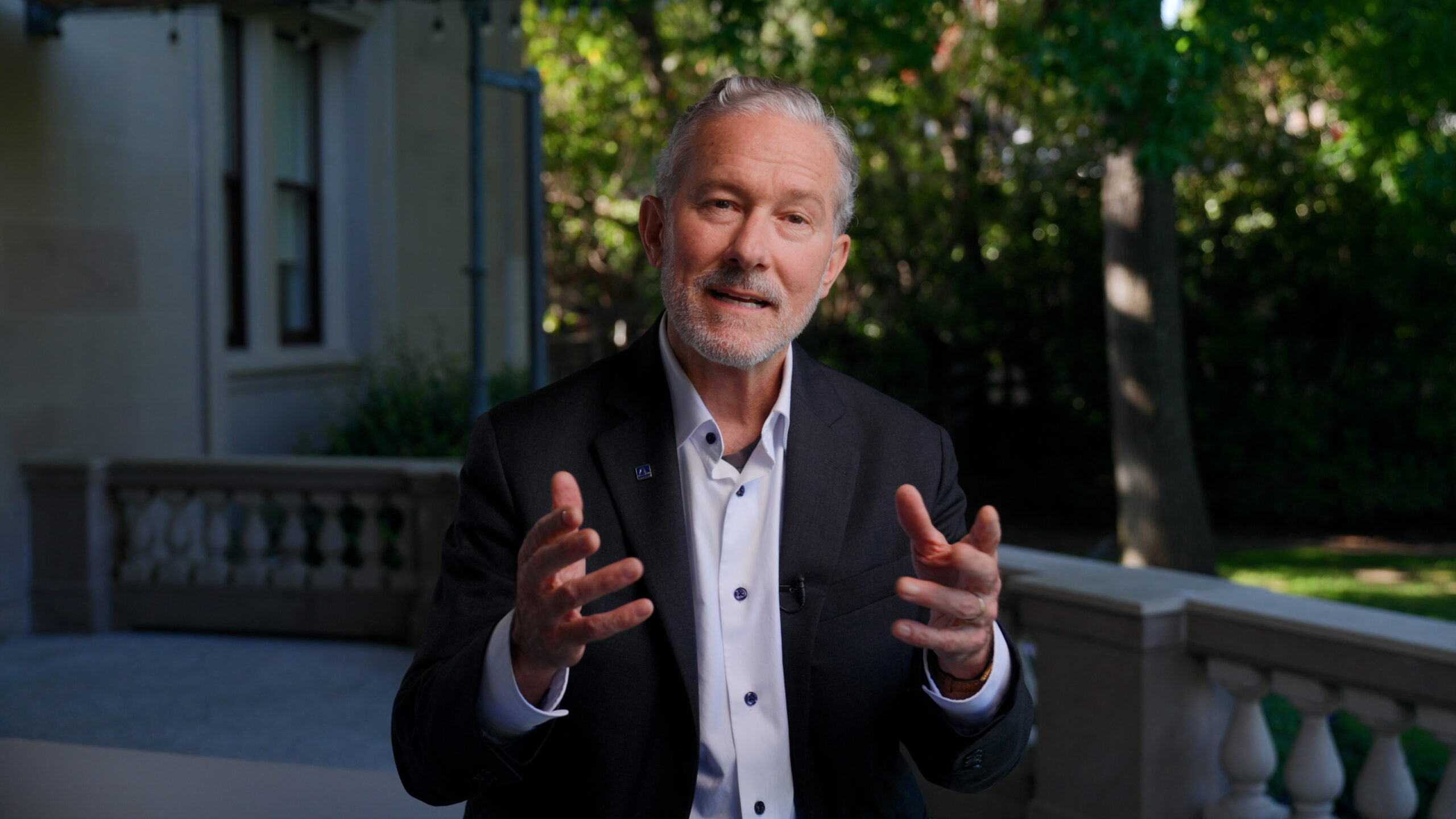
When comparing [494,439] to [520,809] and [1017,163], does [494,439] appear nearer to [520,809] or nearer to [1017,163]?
[520,809]

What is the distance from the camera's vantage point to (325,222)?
A: 32.9 feet

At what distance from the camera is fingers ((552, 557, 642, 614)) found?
1.50 meters

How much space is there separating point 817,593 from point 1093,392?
40.0 feet

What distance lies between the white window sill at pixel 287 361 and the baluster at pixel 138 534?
1.50 m

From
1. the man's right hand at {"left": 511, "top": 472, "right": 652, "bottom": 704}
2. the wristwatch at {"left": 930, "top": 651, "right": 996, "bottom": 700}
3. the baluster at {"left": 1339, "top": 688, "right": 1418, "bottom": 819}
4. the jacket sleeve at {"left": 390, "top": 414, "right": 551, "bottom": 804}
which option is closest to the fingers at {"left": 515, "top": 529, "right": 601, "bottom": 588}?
the man's right hand at {"left": 511, "top": 472, "right": 652, "bottom": 704}

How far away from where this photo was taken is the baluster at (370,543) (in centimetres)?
723

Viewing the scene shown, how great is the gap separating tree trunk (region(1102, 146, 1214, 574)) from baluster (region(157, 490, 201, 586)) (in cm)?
612

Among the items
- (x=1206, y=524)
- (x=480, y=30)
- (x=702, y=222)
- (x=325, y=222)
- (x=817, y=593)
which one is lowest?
(x=1206, y=524)

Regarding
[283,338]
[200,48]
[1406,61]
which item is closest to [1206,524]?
[1406,61]

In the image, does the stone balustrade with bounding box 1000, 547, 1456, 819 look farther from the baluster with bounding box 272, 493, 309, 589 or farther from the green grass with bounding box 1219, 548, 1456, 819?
the baluster with bounding box 272, 493, 309, 589

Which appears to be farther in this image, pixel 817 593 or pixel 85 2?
pixel 85 2

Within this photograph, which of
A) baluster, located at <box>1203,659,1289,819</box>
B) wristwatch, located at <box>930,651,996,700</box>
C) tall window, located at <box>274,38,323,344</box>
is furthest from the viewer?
tall window, located at <box>274,38,323,344</box>


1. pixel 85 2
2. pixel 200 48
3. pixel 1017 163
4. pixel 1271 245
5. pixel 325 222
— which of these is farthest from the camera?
pixel 1017 163

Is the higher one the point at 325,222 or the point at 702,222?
the point at 325,222
